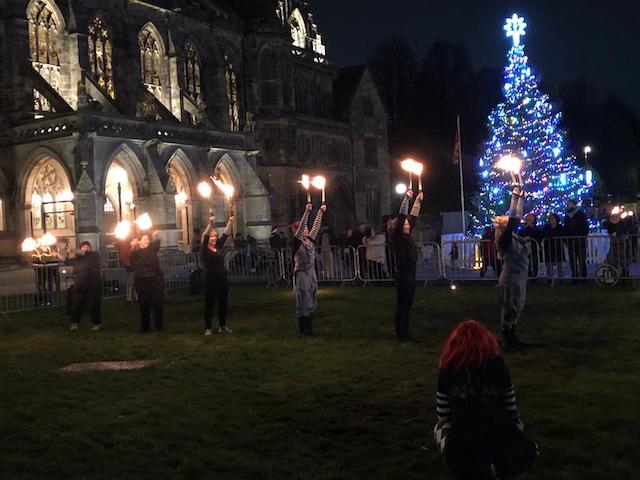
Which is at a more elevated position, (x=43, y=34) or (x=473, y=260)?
(x=43, y=34)

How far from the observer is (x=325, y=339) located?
12.3 metres

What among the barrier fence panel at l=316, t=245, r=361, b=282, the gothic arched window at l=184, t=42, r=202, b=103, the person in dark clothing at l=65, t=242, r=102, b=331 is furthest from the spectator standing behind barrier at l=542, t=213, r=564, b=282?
the gothic arched window at l=184, t=42, r=202, b=103

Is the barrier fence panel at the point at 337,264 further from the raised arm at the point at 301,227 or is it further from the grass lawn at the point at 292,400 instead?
the raised arm at the point at 301,227

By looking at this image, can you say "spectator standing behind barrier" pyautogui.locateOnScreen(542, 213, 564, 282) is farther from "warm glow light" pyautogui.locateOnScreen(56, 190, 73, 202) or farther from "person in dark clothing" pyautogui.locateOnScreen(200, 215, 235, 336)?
"warm glow light" pyautogui.locateOnScreen(56, 190, 73, 202)

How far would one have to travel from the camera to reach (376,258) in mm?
21250

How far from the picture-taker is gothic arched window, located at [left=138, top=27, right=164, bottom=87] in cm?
3756

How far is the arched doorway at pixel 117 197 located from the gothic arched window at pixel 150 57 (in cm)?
653

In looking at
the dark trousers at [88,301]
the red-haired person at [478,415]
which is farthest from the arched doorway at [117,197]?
the red-haired person at [478,415]

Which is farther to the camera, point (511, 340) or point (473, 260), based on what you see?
point (473, 260)

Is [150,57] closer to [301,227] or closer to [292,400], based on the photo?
[301,227]

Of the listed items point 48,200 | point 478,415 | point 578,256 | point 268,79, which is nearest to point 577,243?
point 578,256

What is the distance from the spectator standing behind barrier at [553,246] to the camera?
1881 cm

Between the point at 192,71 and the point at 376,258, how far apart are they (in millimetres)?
23520

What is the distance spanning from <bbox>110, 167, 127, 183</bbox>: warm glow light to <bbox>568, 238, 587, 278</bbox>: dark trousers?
20.4 m
